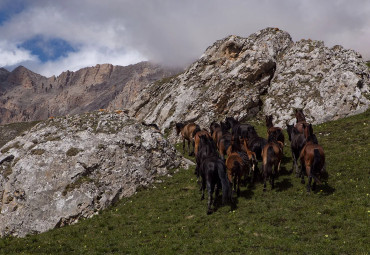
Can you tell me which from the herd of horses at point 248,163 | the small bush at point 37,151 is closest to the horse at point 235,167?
the herd of horses at point 248,163

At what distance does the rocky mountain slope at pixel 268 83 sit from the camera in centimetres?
3569

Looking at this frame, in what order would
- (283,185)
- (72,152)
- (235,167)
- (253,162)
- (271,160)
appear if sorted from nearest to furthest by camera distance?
(235,167) < (271,160) < (283,185) < (253,162) < (72,152)

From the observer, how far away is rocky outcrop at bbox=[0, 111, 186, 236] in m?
18.3

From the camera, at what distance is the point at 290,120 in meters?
35.9

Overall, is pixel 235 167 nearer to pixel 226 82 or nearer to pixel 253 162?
pixel 253 162

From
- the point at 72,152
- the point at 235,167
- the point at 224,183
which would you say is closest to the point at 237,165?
the point at 235,167

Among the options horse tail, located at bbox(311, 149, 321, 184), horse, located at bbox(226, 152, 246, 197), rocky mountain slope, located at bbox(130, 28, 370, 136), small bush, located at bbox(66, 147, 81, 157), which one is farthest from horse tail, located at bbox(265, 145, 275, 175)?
rocky mountain slope, located at bbox(130, 28, 370, 136)

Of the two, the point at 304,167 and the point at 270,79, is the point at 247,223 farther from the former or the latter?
the point at 270,79

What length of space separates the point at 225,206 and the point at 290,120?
23.2 metres

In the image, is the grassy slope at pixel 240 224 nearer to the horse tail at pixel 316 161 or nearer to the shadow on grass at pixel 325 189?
the shadow on grass at pixel 325 189

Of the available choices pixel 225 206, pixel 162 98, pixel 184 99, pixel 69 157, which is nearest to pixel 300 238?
pixel 225 206

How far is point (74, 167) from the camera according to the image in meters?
20.6

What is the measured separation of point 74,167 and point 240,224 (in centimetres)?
1284

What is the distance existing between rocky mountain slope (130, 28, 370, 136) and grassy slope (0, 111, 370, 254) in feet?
55.3
